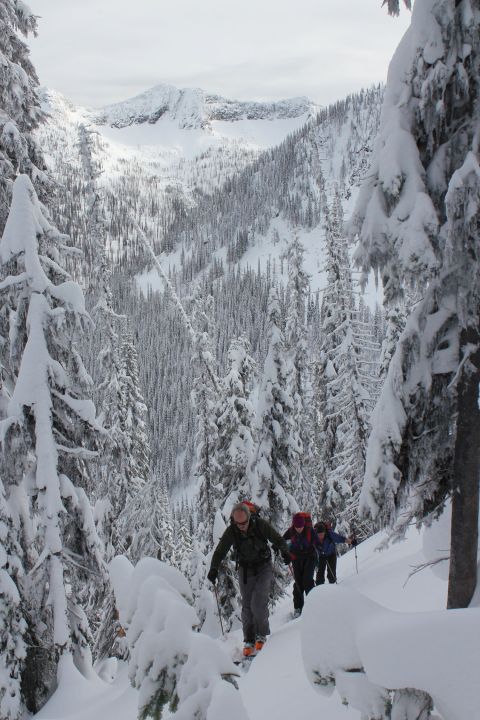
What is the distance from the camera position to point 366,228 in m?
4.74

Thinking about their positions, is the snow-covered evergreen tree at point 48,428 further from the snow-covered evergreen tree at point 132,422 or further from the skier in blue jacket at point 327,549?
the snow-covered evergreen tree at point 132,422

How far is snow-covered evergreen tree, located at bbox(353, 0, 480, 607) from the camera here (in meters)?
4.25

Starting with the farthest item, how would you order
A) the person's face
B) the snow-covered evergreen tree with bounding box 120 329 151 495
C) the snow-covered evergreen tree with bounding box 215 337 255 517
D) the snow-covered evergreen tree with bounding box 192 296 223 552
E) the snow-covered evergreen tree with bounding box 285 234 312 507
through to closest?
the snow-covered evergreen tree with bounding box 285 234 312 507
the snow-covered evergreen tree with bounding box 192 296 223 552
the snow-covered evergreen tree with bounding box 120 329 151 495
the snow-covered evergreen tree with bounding box 215 337 255 517
the person's face

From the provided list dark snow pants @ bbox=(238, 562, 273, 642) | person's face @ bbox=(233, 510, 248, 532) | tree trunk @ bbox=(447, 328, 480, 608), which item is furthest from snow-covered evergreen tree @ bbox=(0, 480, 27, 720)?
tree trunk @ bbox=(447, 328, 480, 608)

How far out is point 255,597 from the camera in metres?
7.10

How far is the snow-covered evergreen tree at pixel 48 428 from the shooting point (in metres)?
8.76

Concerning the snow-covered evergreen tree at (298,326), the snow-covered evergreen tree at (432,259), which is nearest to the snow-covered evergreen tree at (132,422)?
the snow-covered evergreen tree at (298,326)

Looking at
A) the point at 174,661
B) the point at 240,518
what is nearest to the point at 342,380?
the point at 240,518

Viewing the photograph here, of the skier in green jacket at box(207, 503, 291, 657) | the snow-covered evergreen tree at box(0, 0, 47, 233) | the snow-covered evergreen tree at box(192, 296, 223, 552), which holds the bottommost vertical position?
the snow-covered evergreen tree at box(192, 296, 223, 552)

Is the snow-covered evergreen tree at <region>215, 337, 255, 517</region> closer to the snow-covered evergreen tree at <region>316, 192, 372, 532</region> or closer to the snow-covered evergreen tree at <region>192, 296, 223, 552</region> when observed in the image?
the snow-covered evergreen tree at <region>192, 296, 223, 552</region>

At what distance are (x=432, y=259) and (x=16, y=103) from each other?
9031mm

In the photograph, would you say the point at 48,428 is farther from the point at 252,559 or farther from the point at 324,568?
the point at 324,568

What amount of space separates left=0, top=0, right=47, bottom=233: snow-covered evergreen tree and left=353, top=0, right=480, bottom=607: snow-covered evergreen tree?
24.9 ft

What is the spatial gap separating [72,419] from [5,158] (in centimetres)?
492
